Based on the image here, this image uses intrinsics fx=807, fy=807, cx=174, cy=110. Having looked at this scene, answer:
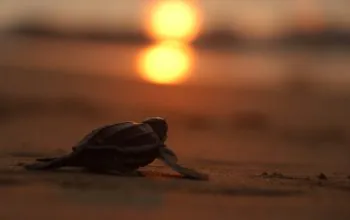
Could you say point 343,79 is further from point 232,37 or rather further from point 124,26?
point 124,26

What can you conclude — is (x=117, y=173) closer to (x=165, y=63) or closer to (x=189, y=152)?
(x=189, y=152)

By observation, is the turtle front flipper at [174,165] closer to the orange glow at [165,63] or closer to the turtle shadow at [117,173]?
the turtle shadow at [117,173]

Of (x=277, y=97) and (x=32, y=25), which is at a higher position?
(x=32, y=25)

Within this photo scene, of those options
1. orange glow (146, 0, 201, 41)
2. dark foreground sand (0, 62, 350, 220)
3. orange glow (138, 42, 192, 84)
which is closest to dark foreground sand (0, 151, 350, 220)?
dark foreground sand (0, 62, 350, 220)

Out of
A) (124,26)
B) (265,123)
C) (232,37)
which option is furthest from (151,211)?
(124,26)

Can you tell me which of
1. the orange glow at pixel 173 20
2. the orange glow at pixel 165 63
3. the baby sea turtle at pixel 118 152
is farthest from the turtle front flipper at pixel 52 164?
the orange glow at pixel 173 20
